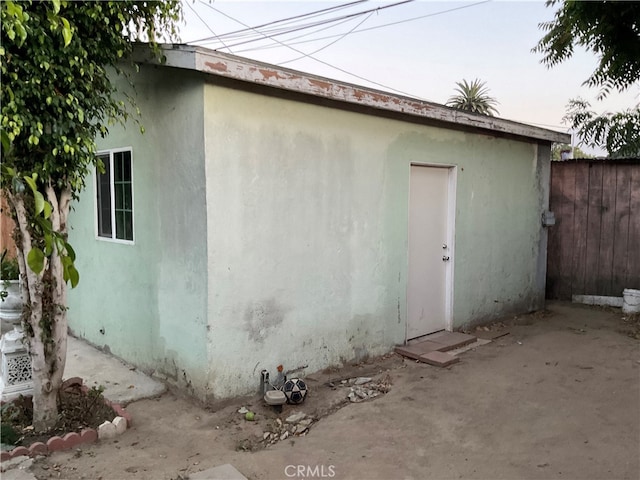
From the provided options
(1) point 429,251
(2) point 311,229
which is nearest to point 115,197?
(2) point 311,229

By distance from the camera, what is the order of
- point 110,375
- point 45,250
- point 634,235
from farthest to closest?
point 634,235, point 110,375, point 45,250

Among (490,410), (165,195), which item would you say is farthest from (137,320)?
(490,410)

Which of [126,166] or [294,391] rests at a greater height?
[126,166]

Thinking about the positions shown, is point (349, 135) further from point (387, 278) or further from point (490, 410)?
point (490, 410)

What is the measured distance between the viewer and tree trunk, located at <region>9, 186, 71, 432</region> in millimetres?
3467

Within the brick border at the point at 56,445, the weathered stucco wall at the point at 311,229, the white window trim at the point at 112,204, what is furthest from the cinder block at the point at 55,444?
the white window trim at the point at 112,204

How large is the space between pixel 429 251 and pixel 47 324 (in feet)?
14.1

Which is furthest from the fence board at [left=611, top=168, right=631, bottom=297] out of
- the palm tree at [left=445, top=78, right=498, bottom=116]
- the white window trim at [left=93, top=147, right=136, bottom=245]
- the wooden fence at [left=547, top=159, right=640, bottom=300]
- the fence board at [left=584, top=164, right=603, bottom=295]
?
the palm tree at [left=445, top=78, right=498, bottom=116]

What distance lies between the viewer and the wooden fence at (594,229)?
25.7 ft

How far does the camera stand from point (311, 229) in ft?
15.6

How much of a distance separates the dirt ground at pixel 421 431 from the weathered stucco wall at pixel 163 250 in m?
0.59

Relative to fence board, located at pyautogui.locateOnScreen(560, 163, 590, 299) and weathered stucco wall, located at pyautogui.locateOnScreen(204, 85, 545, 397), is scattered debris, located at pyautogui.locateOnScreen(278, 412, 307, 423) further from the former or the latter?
fence board, located at pyautogui.locateOnScreen(560, 163, 590, 299)

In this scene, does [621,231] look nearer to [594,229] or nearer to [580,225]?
[594,229]

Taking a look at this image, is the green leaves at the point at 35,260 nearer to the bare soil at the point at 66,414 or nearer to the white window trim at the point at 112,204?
the bare soil at the point at 66,414
